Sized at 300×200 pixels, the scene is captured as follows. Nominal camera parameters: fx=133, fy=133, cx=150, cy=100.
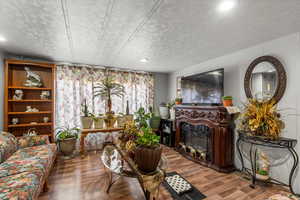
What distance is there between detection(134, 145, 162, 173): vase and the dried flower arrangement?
5.54ft

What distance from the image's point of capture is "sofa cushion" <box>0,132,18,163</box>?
185 cm

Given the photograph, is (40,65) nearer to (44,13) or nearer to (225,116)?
(44,13)

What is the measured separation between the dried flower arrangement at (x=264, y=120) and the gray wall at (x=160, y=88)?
2720 mm

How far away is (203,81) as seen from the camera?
→ 2.96 meters

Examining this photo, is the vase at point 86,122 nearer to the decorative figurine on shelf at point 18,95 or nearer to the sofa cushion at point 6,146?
the sofa cushion at point 6,146

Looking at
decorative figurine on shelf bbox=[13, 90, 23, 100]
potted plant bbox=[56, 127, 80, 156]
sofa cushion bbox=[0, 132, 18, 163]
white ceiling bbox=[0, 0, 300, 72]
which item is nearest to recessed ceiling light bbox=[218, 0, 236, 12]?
white ceiling bbox=[0, 0, 300, 72]

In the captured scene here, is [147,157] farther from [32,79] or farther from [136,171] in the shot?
[32,79]

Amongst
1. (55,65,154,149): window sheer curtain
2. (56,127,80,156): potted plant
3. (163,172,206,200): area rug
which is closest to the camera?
(163,172,206,200): area rug

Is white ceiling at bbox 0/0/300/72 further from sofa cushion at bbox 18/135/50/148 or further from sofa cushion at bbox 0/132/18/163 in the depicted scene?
sofa cushion at bbox 18/135/50/148

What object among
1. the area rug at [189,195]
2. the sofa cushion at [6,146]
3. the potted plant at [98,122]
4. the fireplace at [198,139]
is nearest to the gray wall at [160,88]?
the fireplace at [198,139]

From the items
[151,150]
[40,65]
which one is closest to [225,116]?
[151,150]

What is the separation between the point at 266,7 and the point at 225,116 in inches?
65.6

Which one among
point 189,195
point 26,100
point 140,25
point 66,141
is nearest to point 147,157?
point 189,195

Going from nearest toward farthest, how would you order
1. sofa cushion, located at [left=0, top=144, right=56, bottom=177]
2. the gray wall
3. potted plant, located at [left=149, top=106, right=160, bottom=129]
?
1. sofa cushion, located at [left=0, top=144, right=56, bottom=177]
2. potted plant, located at [left=149, top=106, right=160, bottom=129]
3. the gray wall
